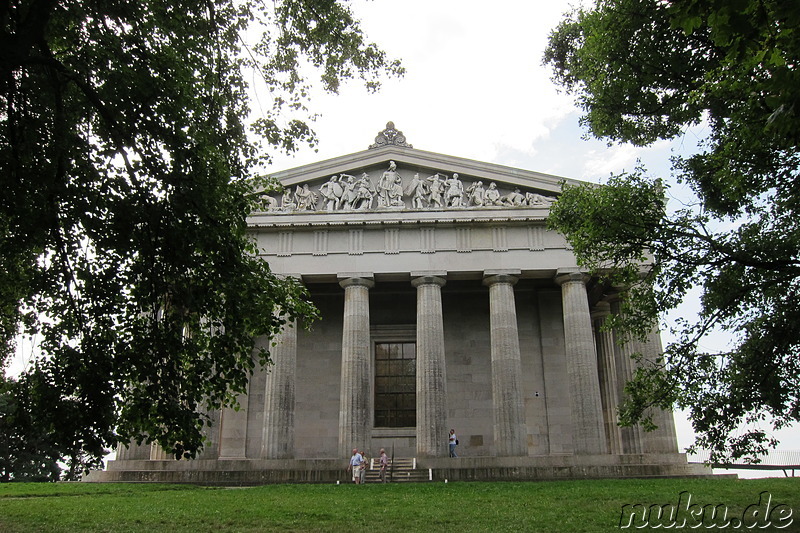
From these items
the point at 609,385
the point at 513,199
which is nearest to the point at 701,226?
the point at 513,199

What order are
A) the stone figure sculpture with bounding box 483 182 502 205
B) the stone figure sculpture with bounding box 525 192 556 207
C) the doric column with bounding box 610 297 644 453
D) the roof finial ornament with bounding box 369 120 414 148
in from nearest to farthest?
the doric column with bounding box 610 297 644 453
the stone figure sculpture with bounding box 525 192 556 207
the stone figure sculpture with bounding box 483 182 502 205
the roof finial ornament with bounding box 369 120 414 148

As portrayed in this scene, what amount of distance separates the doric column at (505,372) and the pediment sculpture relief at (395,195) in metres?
3.91

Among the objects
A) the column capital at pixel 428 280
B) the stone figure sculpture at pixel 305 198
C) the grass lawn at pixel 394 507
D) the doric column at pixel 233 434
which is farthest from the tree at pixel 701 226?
the doric column at pixel 233 434

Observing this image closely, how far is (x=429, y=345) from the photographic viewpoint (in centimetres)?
3005

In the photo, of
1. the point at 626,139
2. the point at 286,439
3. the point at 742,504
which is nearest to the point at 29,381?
the point at 626,139

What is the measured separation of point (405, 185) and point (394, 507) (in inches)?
769

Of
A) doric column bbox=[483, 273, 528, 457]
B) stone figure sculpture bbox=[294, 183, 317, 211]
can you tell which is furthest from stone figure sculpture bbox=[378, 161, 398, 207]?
doric column bbox=[483, 273, 528, 457]

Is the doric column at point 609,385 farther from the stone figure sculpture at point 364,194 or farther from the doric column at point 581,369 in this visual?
the stone figure sculpture at point 364,194

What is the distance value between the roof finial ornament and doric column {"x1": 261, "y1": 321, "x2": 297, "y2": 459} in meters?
10.3

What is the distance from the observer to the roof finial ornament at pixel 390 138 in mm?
33438

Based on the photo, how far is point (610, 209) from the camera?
13773mm

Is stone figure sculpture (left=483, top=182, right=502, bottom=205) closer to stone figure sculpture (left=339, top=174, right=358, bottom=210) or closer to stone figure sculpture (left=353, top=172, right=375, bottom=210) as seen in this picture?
stone figure sculpture (left=353, top=172, right=375, bottom=210)

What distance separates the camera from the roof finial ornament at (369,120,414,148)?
33.4 metres

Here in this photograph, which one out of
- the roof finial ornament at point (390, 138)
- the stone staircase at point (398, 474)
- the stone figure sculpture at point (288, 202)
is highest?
the roof finial ornament at point (390, 138)
